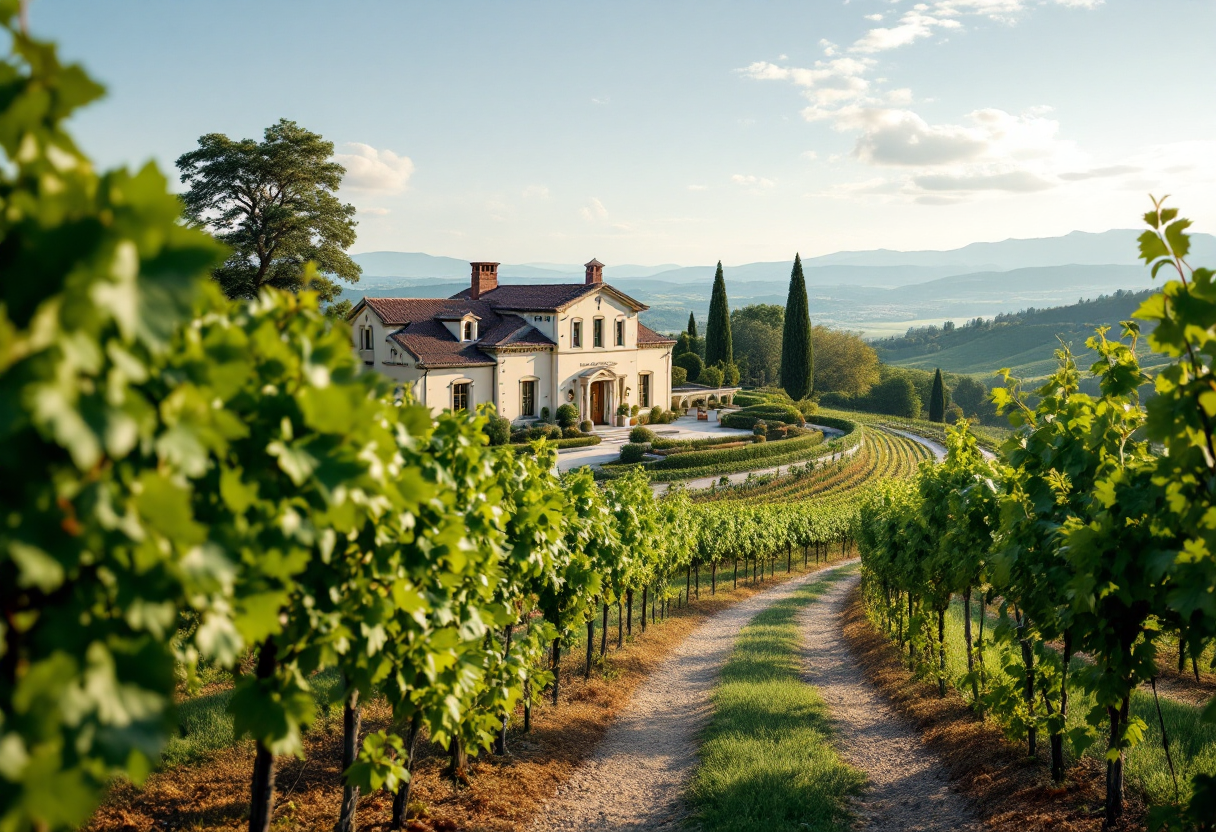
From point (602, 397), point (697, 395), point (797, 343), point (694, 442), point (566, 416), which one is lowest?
point (694, 442)

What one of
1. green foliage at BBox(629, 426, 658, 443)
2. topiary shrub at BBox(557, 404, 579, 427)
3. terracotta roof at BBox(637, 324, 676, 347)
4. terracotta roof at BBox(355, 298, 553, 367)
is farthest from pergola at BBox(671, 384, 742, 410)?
terracotta roof at BBox(355, 298, 553, 367)

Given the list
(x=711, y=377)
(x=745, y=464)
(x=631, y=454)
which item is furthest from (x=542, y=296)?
(x=711, y=377)

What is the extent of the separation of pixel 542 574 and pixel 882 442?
173 feet

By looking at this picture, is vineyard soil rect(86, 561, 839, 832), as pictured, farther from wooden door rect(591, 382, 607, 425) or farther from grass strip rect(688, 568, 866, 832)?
wooden door rect(591, 382, 607, 425)

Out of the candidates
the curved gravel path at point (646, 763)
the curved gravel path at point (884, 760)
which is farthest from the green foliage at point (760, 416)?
the curved gravel path at point (646, 763)

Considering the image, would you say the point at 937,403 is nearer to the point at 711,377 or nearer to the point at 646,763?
the point at 711,377

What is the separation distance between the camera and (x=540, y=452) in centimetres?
938

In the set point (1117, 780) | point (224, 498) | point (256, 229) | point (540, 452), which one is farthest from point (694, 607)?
point (256, 229)

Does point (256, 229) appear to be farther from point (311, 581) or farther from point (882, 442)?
point (882, 442)

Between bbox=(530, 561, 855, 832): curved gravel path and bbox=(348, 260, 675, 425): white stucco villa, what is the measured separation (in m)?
26.2

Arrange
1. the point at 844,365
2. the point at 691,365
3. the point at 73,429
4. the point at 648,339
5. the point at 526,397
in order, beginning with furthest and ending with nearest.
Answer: the point at 844,365 < the point at 691,365 < the point at 648,339 < the point at 526,397 < the point at 73,429

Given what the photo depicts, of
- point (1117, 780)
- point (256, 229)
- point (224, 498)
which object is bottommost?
point (1117, 780)

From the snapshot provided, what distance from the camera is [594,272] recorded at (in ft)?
153

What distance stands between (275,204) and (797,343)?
43.7 m
